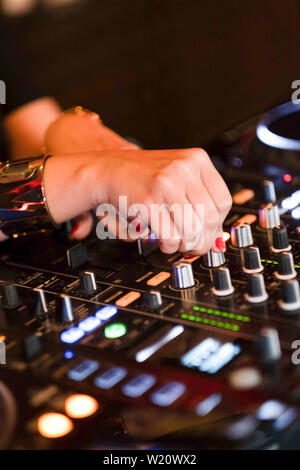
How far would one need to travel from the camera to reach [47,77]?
269 cm

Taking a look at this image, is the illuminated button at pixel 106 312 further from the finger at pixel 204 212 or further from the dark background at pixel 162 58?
the dark background at pixel 162 58

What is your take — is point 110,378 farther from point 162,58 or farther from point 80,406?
point 162,58

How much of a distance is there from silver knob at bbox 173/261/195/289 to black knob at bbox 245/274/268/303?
0.33 ft

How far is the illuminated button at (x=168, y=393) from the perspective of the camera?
0.73 metres

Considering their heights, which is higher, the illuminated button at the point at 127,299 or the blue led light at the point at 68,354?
the blue led light at the point at 68,354

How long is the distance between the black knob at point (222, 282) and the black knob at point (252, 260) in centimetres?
6

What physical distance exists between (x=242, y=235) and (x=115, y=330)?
29 cm

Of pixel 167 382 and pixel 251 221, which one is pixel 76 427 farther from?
pixel 251 221

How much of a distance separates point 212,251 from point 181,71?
2204 millimetres

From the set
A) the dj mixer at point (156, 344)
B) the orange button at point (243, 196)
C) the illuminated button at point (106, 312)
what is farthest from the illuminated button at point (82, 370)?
the orange button at point (243, 196)

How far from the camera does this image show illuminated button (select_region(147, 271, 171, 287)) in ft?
3.26

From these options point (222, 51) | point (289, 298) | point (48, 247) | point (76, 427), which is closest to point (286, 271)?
point (289, 298)

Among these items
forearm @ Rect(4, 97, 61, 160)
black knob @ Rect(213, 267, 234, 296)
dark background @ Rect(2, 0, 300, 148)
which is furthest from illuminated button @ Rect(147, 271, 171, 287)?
dark background @ Rect(2, 0, 300, 148)
